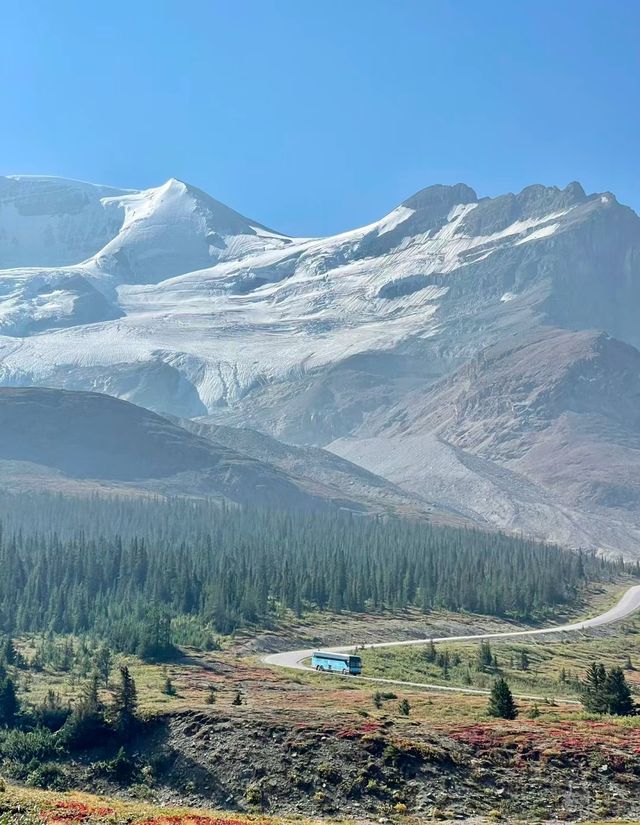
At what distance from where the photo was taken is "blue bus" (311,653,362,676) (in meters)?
109

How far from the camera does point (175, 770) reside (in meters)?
63.8

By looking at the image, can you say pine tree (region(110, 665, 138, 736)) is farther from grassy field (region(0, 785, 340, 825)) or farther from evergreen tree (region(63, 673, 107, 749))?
grassy field (region(0, 785, 340, 825))

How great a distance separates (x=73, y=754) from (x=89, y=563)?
369 ft

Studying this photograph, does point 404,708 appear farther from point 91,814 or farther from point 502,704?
point 91,814

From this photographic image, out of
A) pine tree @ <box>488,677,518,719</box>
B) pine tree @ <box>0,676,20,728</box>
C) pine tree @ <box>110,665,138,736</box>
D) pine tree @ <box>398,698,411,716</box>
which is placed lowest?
pine tree @ <box>0,676,20,728</box>

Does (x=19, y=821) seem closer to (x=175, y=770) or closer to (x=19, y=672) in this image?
(x=175, y=770)

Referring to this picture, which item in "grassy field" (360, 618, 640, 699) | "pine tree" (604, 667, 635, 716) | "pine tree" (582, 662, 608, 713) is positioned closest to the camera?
"pine tree" (604, 667, 635, 716)

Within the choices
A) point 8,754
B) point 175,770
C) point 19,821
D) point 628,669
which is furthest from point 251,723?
point 628,669

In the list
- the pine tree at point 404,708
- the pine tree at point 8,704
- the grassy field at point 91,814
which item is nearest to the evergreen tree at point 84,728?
the pine tree at point 8,704

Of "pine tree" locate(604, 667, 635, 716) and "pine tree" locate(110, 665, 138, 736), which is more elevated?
"pine tree" locate(604, 667, 635, 716)

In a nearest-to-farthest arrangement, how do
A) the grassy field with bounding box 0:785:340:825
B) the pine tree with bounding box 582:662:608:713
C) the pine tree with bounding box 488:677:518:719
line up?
the grassy field with bounding box 0:785:340:825 → the pine tree with bounding box 488:677:518:719 → the pine tree with bounding box 582:662:608:713

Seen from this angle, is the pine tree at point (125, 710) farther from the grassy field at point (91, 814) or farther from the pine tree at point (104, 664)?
the pine tree at point (104, 664)

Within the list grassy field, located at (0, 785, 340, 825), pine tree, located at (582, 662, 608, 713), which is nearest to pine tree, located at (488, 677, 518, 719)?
pine tree, located at (582, 662, 608, 713)

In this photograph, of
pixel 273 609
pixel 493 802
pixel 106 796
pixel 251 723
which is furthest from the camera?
pixel 273 609
